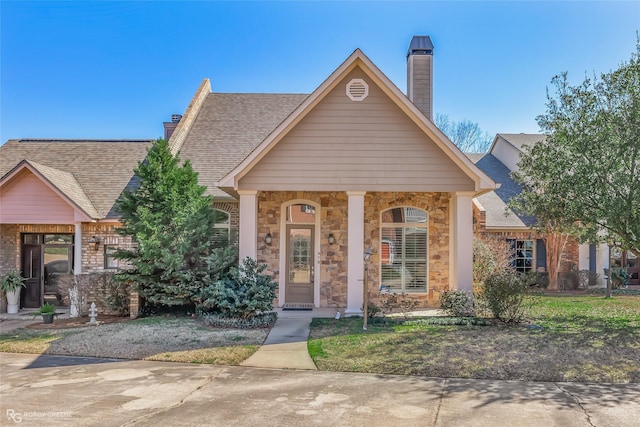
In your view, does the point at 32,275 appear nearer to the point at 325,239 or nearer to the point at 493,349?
the point at 325,239

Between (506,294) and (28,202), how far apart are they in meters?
12.6

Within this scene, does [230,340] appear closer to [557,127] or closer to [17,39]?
[557,127]

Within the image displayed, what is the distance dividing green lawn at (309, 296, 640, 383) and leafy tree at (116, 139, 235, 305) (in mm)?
3233

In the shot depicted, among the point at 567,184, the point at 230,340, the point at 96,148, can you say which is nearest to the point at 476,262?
the point at 567,184

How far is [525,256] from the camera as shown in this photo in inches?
691

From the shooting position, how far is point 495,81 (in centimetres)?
1498

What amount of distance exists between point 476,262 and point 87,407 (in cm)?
1061

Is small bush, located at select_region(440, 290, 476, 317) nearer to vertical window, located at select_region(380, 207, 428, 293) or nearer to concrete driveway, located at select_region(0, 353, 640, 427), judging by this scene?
vertical window, located at select_region(380, 207, 428, 293)

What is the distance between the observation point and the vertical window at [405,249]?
1233 cm

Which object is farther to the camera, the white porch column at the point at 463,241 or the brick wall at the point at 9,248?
the brick wall at the point at 9,248

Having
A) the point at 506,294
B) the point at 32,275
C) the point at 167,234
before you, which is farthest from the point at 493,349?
the point at 32,275

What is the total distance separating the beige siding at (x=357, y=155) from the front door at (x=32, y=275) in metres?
7.59

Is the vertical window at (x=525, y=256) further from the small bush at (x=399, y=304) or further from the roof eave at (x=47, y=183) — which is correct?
the roof eave at (x=47, y=183)

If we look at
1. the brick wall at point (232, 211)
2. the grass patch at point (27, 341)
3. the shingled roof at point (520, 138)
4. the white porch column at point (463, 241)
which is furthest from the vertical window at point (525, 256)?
the grass patch at point (27, 341)
